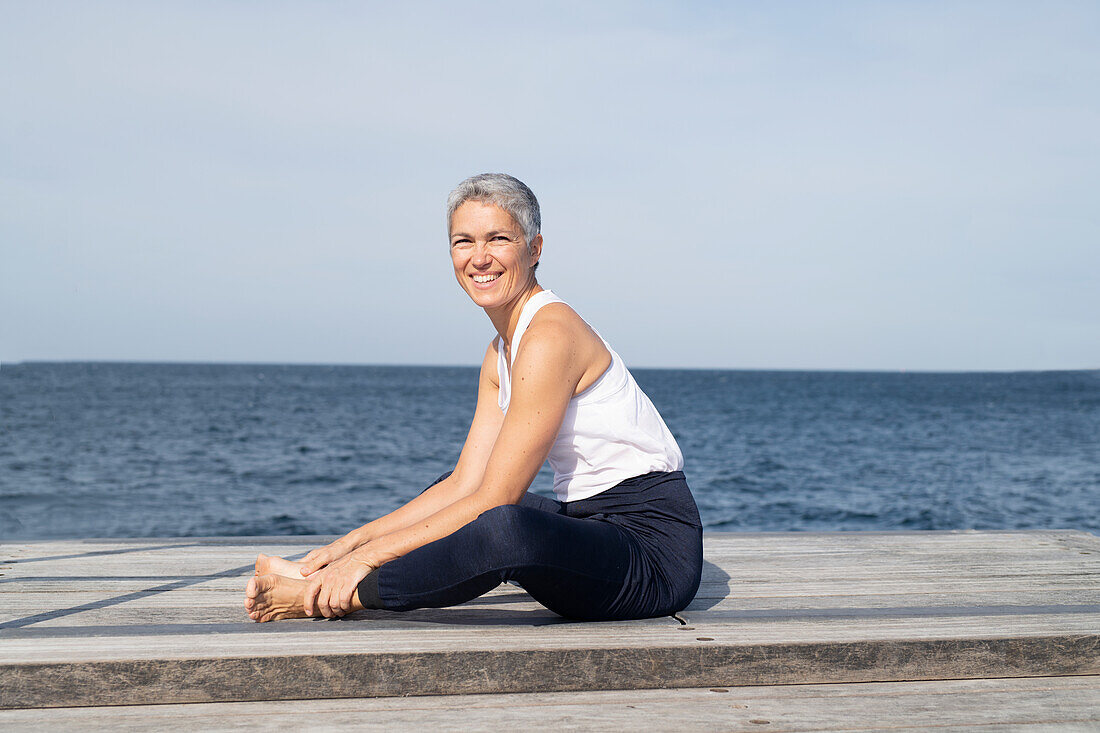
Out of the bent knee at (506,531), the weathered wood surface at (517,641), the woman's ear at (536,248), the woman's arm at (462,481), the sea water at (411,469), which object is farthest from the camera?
the sea water at (411,469)

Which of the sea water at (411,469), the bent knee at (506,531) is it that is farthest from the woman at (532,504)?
the sea water at (411,469)

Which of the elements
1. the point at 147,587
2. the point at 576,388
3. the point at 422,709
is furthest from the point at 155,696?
the point at 576,388

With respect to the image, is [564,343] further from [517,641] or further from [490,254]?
[517,641]

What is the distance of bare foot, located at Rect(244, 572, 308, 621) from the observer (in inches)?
96.9

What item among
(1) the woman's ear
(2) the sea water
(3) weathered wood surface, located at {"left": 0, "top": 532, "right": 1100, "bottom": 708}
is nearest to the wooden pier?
(3) weathered wood surface, located at {"left": 0, "top": 532, "right": 1100, "bottom": 708}

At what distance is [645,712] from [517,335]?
1.17m

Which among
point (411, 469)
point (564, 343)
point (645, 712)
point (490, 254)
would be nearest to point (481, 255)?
point (490, 254)

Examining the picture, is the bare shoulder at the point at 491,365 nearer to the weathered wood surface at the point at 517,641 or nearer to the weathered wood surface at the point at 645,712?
the weathered wood surface at the point at 517,641

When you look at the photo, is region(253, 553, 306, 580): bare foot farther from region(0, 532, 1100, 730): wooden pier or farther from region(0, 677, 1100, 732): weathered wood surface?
region(0, 677, 1100, 732): weathered wood surface

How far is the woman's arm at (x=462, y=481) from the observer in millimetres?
2943

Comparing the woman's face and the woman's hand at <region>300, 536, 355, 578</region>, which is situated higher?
the woman's face

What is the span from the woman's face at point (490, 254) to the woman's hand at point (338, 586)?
0.87 m

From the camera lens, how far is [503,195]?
2.61m

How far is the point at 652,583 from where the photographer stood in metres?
2.53
